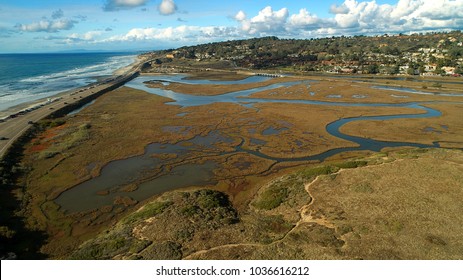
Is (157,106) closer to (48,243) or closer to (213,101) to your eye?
(213,101)

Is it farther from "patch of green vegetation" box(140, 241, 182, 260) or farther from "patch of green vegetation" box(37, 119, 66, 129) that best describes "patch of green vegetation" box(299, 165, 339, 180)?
"patch of green vegetation" box(37, 119, 66, 129)

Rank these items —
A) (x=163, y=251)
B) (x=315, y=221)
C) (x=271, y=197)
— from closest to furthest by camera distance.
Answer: (x=163, y=251), (x=315, y=221), (x=271, y=197)

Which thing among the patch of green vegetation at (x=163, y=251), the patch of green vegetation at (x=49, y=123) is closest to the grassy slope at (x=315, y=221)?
the patch of green vegetation at (x=163, y=251)

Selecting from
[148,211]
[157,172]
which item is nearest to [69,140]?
[157,172]

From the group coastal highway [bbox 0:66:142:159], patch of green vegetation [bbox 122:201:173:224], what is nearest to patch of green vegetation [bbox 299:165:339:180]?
patch of green vegetation [bbox 122:201:173:224]

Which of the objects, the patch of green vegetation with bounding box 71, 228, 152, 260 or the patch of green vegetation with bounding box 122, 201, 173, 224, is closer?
the patch of green vegetation with bounding box 71, 228, 152, 260

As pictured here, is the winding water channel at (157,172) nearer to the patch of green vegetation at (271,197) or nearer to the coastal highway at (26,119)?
the patch of green vegetation at (271,197)

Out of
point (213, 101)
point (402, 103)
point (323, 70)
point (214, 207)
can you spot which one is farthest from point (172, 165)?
point (323, 70)

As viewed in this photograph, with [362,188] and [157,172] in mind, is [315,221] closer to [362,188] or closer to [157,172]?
[362,188]

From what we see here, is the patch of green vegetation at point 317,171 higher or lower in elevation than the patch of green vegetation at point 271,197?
higher

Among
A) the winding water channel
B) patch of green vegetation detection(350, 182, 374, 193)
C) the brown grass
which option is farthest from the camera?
the brown grass

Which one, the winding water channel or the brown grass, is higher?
the winding water channel

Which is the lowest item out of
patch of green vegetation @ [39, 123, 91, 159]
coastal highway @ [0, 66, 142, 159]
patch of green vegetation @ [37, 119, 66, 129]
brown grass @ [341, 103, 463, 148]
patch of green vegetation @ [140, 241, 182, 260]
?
brown grass @ [341, 103, 463, 148]
